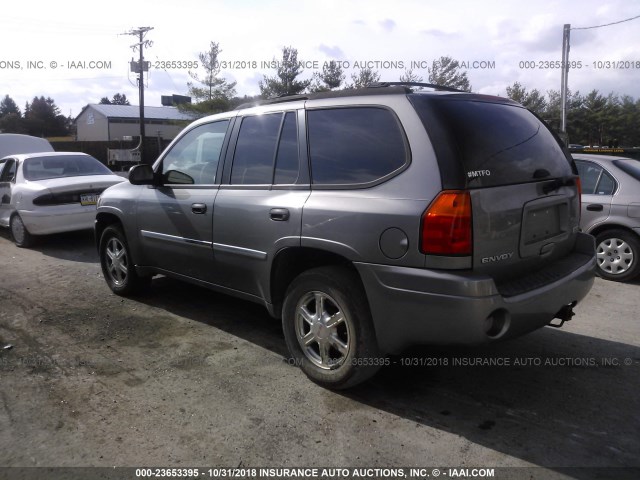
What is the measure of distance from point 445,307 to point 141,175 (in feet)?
10.7

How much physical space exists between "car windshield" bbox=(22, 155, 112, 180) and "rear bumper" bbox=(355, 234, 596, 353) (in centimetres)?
762

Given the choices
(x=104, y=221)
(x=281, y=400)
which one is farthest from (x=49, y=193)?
(x=281, y=400)

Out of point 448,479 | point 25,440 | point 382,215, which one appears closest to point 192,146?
point 382,215

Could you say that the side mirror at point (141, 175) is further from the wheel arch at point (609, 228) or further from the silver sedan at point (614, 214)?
the wheel arch at point (609, 228)

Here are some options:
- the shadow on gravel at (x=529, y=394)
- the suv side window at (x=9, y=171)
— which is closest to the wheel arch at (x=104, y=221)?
the shadow on gravel at (x=529, y=394)

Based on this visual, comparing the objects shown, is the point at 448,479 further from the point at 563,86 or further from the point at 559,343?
the point at 563,86

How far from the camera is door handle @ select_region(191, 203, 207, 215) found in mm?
4431

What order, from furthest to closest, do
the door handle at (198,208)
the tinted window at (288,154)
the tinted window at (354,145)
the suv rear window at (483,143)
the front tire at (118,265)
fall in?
the front tire at (118,265), the door handle at (198,208), the tinted window at (288,154), the tinted window at (354,145), the suv rear window at (483,143)

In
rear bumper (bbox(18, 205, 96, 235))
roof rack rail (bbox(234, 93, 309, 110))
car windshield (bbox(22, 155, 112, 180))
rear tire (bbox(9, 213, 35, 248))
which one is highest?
roof rack rail (bbox(234, 93, 309, 110))

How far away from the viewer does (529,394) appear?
3.58 metres

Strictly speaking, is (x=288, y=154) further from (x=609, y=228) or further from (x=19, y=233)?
(x=19, y=233)

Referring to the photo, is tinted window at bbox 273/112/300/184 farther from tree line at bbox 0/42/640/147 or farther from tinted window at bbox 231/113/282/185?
tree line at bbox 0/42/640/147

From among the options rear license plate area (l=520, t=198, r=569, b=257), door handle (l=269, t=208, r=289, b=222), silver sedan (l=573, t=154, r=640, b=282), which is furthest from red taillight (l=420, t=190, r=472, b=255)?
silver sedan (l=573, t=154, r=640, b=282)

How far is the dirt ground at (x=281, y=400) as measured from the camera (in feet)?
9.61
